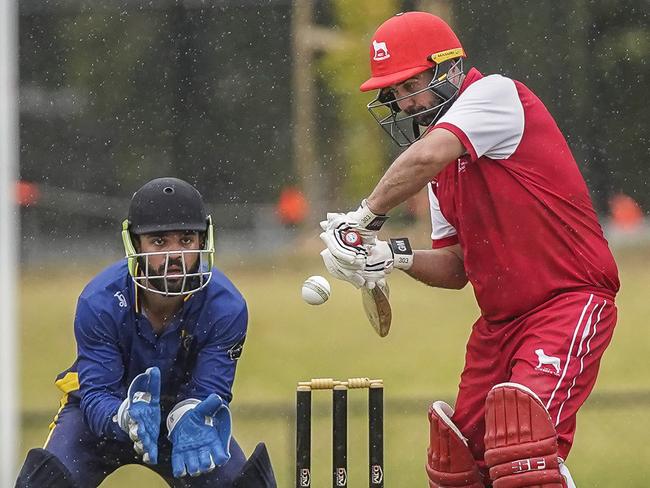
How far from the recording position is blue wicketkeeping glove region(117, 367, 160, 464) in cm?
429

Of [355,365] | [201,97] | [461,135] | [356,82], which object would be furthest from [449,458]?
[201,97]

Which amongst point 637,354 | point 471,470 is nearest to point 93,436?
point 471,470

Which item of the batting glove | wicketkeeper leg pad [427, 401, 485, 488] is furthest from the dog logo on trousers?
the batting glove

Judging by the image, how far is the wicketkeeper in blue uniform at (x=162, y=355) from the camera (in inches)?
176

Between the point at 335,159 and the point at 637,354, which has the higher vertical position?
the point at 335,159

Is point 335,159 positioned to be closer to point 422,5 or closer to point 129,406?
point 422,5

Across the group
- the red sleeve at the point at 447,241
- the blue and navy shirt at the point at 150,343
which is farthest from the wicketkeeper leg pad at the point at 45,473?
the red sleeve at the point at 447,241

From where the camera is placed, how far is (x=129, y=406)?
170 inches

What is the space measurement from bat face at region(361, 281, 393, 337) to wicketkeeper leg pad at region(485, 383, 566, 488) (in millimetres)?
722

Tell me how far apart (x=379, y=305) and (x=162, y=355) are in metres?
0.78

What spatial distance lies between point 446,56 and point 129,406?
5.06 feet

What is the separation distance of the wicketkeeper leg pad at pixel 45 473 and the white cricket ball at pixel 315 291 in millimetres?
989

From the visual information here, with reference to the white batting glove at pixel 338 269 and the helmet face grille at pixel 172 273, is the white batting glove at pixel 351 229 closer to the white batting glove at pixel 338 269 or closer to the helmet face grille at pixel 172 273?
the white batting glove at pixel 338 269

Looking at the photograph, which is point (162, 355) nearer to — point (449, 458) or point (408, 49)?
point (449, 458)
